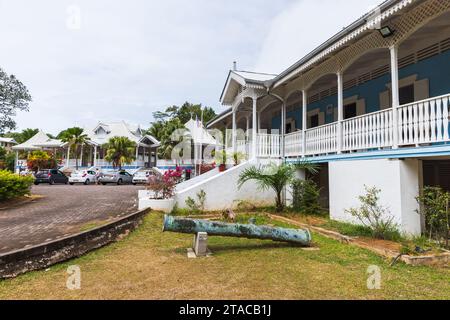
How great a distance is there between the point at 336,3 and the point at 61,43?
10.0 metres

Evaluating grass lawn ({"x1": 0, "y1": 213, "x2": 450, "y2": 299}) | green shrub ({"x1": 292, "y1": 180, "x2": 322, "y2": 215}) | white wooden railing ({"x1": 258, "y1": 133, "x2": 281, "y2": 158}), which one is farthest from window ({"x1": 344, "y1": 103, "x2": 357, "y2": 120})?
grass lawn ({"x1": 0, "y1": 213, "x2": 450, "y2": 299})

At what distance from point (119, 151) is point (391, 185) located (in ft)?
108

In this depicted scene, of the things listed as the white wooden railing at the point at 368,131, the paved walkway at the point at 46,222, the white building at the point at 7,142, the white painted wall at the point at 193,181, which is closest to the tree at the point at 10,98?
the paved walkway at the point at 46,222

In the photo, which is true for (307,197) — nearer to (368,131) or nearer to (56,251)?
(368,131)

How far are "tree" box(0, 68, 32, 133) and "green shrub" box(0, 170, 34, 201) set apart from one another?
357 inches

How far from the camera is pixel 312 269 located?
4.52m

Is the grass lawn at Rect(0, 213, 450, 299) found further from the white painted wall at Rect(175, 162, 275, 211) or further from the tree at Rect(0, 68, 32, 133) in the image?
the tree at Rect(0, 68, 32, 133)

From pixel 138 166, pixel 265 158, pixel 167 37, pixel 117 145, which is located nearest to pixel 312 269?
pixel 265 158

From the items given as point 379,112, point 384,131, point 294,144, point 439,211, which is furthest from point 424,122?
point 294,144

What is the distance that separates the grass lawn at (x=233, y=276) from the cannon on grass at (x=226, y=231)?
256mm

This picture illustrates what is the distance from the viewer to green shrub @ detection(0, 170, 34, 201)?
12266mm

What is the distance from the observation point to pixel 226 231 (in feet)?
18.0

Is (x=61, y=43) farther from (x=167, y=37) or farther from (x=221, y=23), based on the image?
(x=221, y=23)

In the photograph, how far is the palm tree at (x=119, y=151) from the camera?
112 feet
